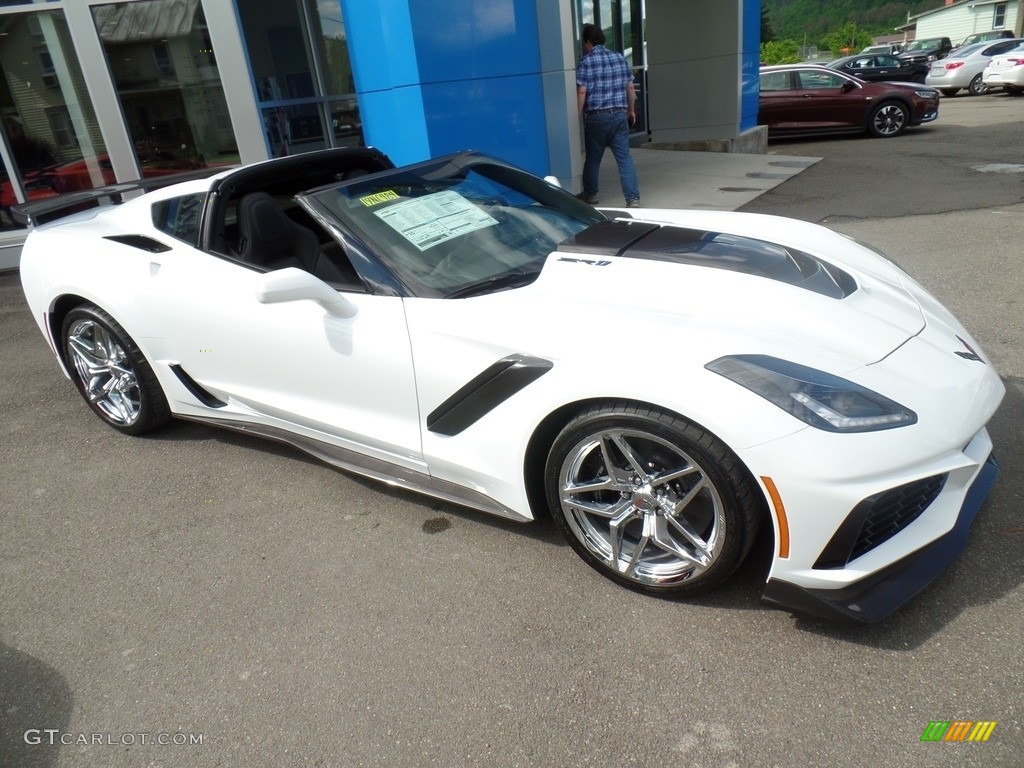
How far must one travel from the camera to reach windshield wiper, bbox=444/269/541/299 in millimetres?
2740

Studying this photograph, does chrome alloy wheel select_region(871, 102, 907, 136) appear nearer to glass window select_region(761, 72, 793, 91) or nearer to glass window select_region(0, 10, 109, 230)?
glass window select_region(761, 72, 793, 91)

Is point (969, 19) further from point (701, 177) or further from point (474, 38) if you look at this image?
point (474, 38)

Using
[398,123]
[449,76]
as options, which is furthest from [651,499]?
[398,123]

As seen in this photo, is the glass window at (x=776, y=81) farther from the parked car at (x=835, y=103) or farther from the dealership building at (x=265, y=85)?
the dealership building at (x=265, y=85)

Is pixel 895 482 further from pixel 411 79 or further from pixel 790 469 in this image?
pixel 411 79

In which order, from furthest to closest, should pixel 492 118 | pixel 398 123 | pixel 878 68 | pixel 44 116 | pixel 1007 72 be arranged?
pixel 878 68 → pixel 1007 72 → pixel 44 116 → pixel 492 118 → pixel 398 123

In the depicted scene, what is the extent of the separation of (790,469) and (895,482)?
0.93 ft

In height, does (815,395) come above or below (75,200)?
below

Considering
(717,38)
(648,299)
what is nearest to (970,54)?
(717,38)

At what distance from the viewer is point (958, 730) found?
192 centimetres

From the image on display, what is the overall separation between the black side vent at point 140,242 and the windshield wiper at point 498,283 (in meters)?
1.62

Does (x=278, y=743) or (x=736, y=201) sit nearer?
(x=278, y=743)

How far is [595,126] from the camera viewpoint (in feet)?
27.5

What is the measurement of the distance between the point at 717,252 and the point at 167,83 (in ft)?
27.3
